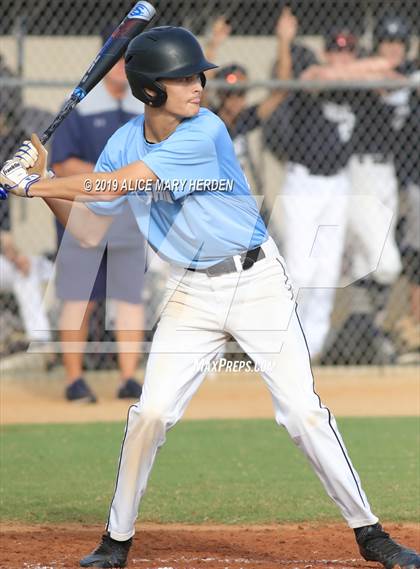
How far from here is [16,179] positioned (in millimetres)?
4652

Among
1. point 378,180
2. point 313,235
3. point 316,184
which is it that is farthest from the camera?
point 378,180

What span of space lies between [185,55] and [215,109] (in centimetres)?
556

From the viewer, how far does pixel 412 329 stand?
1061 centimetres

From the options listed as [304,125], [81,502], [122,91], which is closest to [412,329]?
[304,125]

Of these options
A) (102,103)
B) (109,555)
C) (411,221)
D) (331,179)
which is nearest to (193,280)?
(109,555)

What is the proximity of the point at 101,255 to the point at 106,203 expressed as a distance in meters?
4.24

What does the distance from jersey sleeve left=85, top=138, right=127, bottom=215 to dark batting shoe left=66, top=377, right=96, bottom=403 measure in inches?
165

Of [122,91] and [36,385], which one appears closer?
[122,91]

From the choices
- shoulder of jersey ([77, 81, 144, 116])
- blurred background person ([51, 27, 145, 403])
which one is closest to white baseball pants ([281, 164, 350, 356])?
blurred background person ([51, 27, 145, 403])

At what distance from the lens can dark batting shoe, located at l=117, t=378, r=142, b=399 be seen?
9109 millimetres

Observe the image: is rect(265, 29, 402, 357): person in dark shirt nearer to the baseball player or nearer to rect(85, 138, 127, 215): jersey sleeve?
rect(85, 138, 127, 215): jersey sleeve

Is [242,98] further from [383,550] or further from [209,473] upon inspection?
[383,550]

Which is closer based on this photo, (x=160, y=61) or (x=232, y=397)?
(x=160, y=61)

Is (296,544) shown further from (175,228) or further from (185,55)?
(185,55)
